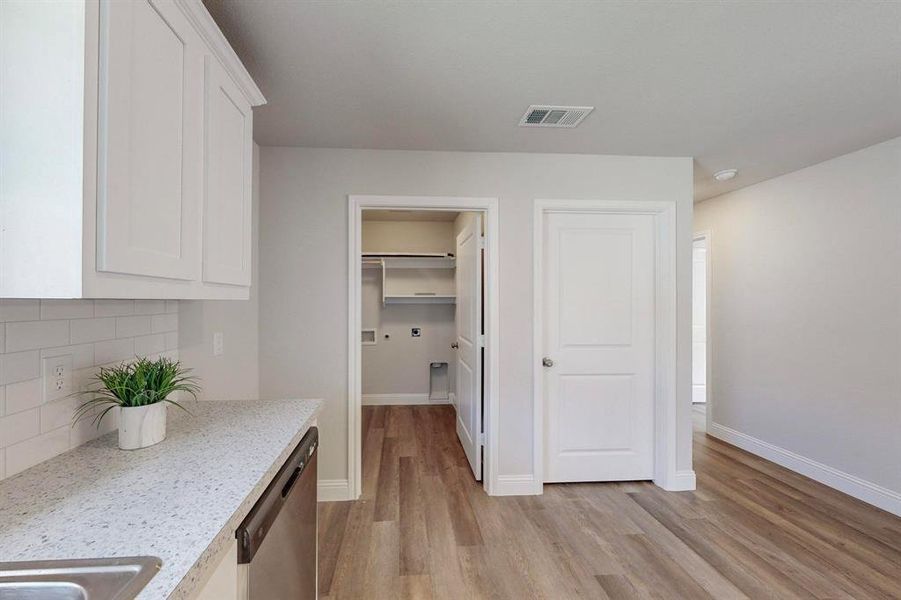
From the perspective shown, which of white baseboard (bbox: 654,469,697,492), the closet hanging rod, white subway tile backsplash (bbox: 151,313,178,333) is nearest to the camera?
white subway tile backsplash (bbox: 151,313,178,333)

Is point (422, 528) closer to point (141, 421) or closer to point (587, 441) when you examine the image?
point (587, 441)

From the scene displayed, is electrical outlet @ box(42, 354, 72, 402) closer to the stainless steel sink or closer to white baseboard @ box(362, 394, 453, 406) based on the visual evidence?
the stainless steel sink

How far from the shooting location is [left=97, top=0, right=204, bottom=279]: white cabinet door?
785 millimetres

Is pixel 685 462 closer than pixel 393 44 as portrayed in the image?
No

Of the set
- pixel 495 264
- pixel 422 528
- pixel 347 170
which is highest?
pixel 347 170

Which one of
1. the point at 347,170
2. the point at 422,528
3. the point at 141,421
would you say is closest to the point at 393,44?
the point at 347,170

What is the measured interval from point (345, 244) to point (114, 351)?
1.37m

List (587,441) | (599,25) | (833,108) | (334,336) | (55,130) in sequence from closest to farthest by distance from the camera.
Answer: (55,130)
(599,25)
(833,108)
(334,336)
(587,441)

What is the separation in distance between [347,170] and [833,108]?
2717 millimetres

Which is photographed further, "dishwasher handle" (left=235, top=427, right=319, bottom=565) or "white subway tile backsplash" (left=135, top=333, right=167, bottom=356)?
"white subway tile backsplash" (left=135, top=333, right=167, bottom=356)

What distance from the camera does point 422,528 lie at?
6.99 ft

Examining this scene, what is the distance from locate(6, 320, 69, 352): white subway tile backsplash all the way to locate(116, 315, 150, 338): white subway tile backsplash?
20 centimetres

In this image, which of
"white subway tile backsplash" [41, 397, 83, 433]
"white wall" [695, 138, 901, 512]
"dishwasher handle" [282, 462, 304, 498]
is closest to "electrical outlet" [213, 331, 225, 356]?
"white subway tile backsplash" [41, 397, 83, 433]

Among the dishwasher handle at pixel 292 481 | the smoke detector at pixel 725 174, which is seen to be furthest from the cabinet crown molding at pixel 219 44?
the smoke detector at pixel 725 174
